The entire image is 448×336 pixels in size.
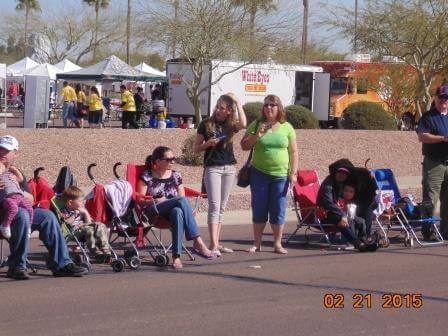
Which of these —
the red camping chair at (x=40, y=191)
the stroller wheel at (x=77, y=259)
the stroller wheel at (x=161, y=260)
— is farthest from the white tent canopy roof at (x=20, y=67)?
the stroller wheel at (x=161, y=260)

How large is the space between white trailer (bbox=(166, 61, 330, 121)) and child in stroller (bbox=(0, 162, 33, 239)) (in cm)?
2374

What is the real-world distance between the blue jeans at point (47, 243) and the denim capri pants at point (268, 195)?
2698 mm

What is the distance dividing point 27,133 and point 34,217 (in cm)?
1327

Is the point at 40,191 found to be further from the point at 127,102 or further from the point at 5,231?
the point at 127,102

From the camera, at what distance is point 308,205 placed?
12.0 m

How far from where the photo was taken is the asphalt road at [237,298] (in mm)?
7520

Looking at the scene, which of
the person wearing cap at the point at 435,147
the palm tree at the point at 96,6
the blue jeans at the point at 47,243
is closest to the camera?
the blue jeans at the point at 47,243

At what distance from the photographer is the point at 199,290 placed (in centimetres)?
896

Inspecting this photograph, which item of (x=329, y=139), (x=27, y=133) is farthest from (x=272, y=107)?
(x=329, y=139)

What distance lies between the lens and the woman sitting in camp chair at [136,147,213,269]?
10180mm

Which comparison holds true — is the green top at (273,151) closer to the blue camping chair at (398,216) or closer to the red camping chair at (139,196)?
the red camping chair at (139,196)

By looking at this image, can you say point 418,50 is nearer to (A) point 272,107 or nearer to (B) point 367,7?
(B) point 367,7

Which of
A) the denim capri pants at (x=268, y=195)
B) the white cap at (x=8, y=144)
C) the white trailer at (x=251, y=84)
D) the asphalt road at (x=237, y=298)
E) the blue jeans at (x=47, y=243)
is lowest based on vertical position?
the asphalt road at (x=237, y=298)

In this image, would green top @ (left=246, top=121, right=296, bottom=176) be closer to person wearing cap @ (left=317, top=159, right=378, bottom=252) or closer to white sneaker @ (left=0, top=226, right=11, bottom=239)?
person wearing cap @ (left=317, top=159, right=378, bottom=252)
